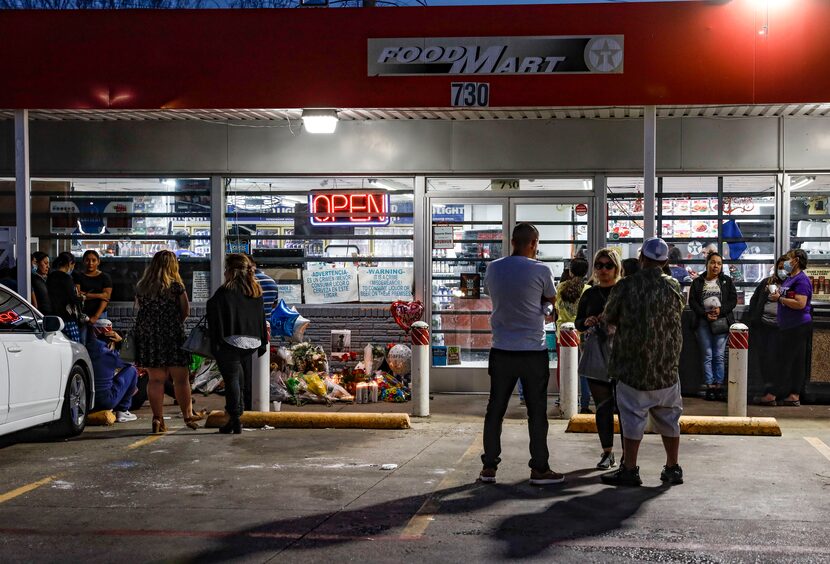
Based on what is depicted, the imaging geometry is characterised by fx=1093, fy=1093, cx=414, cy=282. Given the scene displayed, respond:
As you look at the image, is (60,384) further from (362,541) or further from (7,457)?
(362,541)

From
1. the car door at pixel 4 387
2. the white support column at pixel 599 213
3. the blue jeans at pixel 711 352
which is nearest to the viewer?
the car door at pixel 4 387

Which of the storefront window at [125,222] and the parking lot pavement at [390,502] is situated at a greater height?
the storefront window at [125,222]

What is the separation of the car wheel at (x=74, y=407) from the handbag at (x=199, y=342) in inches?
44.3

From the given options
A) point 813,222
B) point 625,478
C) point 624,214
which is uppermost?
point 624,214

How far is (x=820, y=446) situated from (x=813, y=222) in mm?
4635

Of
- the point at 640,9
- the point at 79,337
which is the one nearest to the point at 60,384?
the point at 79,337

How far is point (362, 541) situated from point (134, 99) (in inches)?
297

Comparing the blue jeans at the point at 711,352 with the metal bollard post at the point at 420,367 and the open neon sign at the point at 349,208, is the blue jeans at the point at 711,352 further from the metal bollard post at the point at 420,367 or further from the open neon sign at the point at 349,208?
the open neon sign at the point at 349,208

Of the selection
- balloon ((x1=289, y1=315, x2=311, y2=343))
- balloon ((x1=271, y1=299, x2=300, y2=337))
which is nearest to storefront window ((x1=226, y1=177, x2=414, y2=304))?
balloon ((x1=271, y1=299, x2=300, y2=337))

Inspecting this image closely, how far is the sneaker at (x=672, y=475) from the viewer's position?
809 cm

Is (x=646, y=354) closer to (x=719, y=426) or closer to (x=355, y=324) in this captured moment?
(x=719, y=426)

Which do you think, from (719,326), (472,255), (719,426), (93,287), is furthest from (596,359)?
(93,287)

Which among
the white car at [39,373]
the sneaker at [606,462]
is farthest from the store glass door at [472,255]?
the sneaker at [606,462]

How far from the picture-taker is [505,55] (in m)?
12.0
